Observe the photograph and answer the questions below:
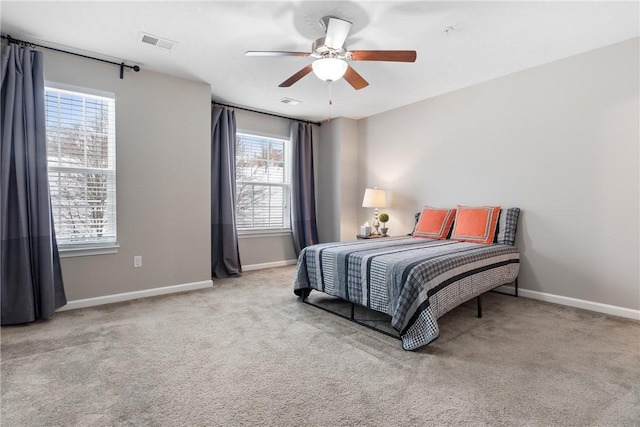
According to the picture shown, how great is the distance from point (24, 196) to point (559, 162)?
16.0ft

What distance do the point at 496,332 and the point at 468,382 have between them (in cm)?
91

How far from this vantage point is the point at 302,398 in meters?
1.72

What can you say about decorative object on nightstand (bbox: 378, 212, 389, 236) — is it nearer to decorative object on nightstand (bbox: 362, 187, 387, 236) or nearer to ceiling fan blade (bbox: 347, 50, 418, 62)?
decorative object on nightstand (bbox: 362, 187, 387, 236)

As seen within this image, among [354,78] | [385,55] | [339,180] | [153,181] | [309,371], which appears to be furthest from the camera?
[339,180]

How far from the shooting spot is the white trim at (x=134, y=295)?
3174mm

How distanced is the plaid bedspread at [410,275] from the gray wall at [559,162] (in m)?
0.48

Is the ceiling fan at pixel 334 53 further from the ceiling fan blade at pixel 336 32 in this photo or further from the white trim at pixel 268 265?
the white trim at pixel 268 265

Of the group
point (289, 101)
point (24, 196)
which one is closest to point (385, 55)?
point (289, 101)

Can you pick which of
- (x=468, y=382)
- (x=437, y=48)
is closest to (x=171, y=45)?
(x=437, y=48)

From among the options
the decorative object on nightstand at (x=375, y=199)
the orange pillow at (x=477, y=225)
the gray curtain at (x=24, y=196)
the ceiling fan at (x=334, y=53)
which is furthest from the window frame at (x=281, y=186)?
the orange pillow at (x=477, y=225)

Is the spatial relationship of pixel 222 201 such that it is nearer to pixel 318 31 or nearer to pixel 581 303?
pixel 318 31

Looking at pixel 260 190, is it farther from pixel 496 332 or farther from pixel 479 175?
pixel 496 332

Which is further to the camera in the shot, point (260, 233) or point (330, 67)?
point (260, 233)

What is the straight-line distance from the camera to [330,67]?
2607 millimetres
